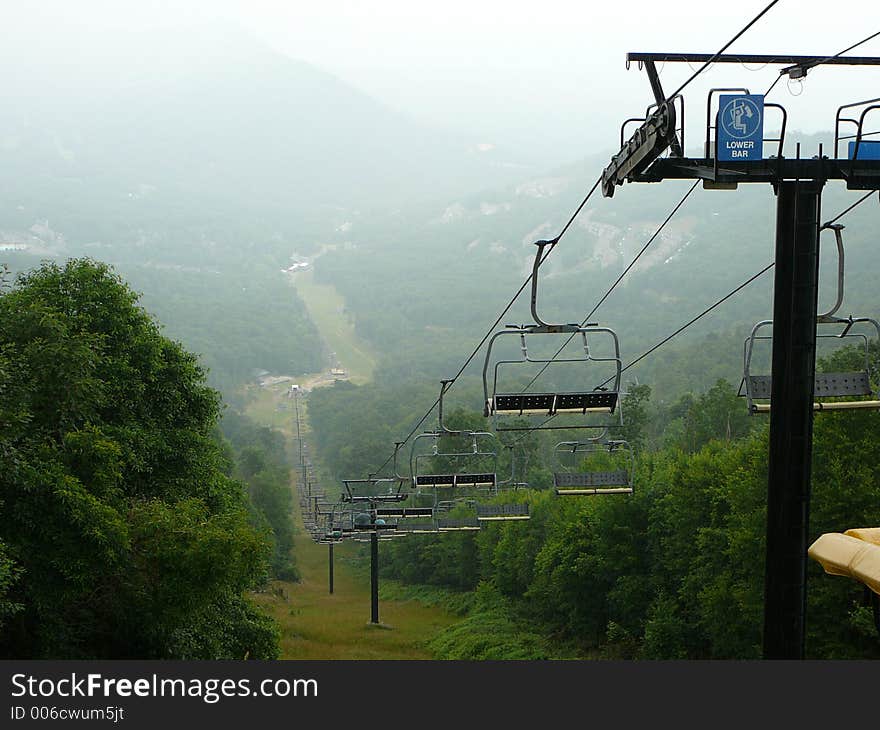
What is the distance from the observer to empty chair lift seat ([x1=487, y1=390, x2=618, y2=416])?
37.6 ft

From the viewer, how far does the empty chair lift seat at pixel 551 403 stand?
1145 centimetres

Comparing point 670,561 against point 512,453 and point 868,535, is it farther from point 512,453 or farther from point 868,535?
point 868,535

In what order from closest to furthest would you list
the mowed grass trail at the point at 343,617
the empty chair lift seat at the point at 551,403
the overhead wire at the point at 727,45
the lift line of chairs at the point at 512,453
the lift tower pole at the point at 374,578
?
1. the overhead wire at the point at 727,45
2. the lift line of chairs at the point at 512,453
3. the empty chair lift seat at the point at 551,403
4. the mowed grass trail at the point at 343,617
5. the lift tower pole at the point at 374,578

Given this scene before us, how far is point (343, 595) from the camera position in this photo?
6203cm

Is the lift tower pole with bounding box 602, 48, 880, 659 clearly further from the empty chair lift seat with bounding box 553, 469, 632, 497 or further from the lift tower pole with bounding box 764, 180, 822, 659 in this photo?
the empty chair lift seat with bounding box 553, 469, 632, 497

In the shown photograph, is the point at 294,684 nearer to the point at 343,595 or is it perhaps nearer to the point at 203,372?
the point at 203,372

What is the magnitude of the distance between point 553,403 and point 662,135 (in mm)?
3965

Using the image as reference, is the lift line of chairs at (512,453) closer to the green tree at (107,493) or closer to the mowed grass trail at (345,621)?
the mowed grass trail at (345,621)

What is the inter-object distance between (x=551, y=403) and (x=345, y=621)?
111 feet

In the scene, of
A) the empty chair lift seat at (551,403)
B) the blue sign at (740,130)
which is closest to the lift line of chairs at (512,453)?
the empty chair lift seat at (551,403)

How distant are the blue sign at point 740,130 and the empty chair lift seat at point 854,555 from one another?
129 inches

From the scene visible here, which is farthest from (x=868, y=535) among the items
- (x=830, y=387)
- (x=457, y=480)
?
(x=457, y=480)

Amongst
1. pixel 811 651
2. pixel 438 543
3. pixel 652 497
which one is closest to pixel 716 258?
pixel 438 543

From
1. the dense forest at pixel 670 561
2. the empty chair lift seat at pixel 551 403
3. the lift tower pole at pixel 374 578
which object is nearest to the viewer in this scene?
the empty chair lift seat at pixel 551 403
